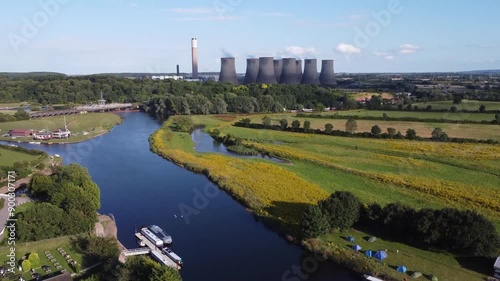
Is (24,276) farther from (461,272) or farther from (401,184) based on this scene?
(401,184)

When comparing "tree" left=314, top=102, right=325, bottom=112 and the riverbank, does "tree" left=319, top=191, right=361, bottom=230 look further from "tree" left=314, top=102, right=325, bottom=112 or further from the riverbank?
"tree" left=314, top=102, right=325, bottom=112

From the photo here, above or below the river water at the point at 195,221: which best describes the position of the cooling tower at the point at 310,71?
above

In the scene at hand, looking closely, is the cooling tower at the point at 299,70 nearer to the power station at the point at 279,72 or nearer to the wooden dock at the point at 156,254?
the power station at the point at 279,72

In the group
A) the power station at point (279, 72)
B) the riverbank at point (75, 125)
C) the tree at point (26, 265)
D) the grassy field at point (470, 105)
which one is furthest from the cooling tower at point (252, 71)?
the tree at point (26, 265)

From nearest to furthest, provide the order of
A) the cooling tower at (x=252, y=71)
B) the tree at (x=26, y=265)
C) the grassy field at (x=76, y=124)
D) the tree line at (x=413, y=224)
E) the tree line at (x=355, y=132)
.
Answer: the tree at (x=26, y=265) < the tree line at (x=413, y=224) < the tree line at (x=355, y=132) < the grassy field at (x=76, y=124) < the cooling tower at (x=252, y=71)

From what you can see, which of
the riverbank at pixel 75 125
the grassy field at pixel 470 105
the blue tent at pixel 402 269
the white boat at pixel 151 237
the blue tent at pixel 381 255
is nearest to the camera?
the blue tent at pixel 402 269

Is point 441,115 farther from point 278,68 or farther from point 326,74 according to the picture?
point 278,68

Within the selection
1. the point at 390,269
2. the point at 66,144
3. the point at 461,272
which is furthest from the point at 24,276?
the point at 66,144

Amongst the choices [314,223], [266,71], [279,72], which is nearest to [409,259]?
[314,223]
